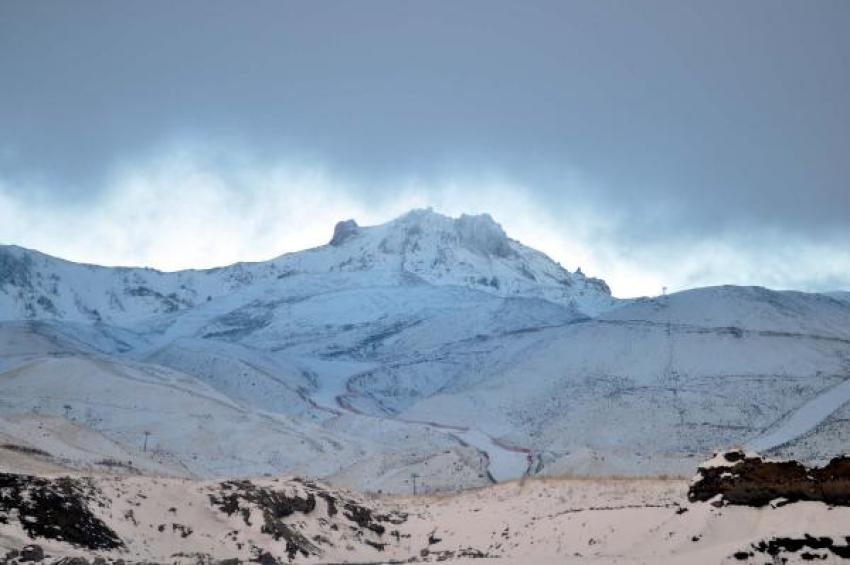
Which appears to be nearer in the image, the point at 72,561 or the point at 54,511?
the point at 72,561

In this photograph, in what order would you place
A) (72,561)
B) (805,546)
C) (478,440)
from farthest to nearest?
(478,440), (72,561), (805,546)

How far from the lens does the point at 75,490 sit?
23125 mm

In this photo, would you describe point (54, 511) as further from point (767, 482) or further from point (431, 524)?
point (767, 482)

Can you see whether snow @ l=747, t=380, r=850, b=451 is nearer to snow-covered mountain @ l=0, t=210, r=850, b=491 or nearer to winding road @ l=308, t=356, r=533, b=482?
snow-covered mountain @ l=0, t=210, r=850, b=491

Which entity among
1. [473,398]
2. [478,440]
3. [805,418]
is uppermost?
[473,398]

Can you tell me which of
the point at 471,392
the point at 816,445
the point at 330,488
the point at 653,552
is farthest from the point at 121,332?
the point at 653,552

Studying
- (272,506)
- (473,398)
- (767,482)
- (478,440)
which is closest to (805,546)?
(767,482)

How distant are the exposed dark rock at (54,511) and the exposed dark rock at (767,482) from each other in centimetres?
1473

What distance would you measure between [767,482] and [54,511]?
1696 centimetres

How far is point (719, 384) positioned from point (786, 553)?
82.4 m

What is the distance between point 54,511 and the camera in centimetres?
2144

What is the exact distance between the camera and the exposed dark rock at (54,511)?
20375mm

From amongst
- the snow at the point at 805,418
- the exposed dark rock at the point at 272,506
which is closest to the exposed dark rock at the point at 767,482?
the exposed dark rock at the point at 272,506

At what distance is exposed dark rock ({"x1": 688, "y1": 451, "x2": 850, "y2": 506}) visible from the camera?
17000 millimetres
